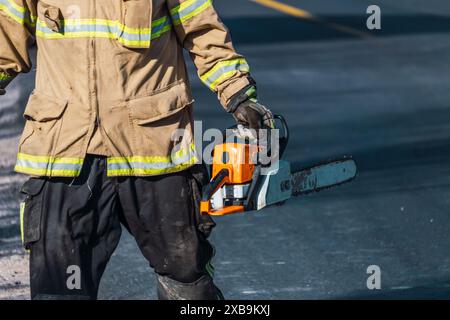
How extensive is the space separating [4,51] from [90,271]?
1.00 m

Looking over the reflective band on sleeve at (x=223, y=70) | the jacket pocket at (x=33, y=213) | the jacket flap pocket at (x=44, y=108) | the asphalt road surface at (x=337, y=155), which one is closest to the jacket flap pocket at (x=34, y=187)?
the jacket pocket at (x=33, y=213)

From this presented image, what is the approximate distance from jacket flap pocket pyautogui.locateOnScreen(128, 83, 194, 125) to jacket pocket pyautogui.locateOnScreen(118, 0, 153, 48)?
0.79 feet

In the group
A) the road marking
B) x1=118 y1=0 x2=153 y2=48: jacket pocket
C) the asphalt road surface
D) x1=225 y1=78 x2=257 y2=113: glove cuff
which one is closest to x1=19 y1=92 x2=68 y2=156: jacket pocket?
x1=118 y1=0 x2=153 y2=48: jacket pocket

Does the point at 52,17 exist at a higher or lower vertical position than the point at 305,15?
higher

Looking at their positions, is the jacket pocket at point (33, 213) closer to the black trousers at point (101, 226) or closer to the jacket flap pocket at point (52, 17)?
the black trousers at point (101, 226)

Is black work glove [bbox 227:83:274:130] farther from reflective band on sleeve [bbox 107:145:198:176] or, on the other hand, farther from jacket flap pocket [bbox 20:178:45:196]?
jacket flap pocket [bbox 20:178:45:196]

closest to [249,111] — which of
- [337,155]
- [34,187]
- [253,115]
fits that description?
[253,115]

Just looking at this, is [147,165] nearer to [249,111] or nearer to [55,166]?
[55,166]

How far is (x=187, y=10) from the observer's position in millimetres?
5867

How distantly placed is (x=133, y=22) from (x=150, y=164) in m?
0.61

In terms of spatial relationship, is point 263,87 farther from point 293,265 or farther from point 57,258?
point 57,258

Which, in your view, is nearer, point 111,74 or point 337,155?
point 111,74

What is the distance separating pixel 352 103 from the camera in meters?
13.1

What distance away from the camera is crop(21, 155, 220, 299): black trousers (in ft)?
19.1
